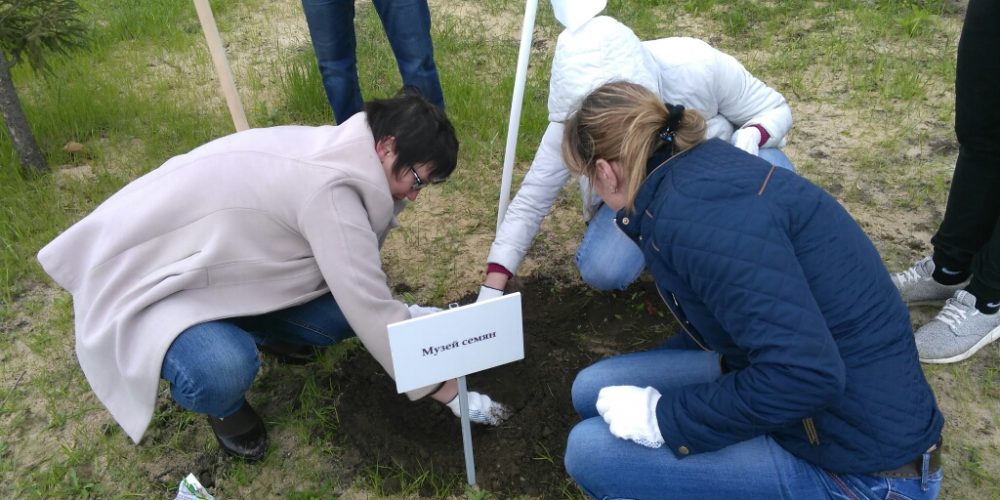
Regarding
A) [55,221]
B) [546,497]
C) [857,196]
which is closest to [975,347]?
[857,196]

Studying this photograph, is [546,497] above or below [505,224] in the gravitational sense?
below

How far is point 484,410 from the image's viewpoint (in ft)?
7.23

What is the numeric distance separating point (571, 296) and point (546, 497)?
0.86 m

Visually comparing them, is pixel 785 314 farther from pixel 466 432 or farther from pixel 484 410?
pixel 484 410

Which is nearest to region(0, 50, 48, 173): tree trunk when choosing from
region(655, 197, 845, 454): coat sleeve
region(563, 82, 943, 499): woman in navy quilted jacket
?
region(563, 82, 943, 499): woman in navy quilted jacket

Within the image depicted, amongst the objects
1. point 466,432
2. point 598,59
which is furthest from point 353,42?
point 466,432

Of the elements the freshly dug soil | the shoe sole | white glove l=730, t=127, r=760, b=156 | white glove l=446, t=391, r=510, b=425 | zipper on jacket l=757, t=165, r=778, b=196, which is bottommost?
the shoe sole

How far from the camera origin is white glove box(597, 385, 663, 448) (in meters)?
1.57

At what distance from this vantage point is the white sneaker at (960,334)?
242cm

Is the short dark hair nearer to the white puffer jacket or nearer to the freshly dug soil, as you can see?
the white puffer jacket

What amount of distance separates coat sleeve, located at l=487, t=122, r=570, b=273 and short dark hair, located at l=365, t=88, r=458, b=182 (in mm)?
461

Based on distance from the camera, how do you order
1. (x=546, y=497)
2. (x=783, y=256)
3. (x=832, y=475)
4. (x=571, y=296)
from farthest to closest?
1. (x=571, y=296)
2. (x=546, y=497)
3. (x=832, y=475)
4. (x=783, y=256)

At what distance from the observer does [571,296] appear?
2.74m

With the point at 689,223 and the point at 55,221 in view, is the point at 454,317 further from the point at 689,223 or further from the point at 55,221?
the point at 55,221
